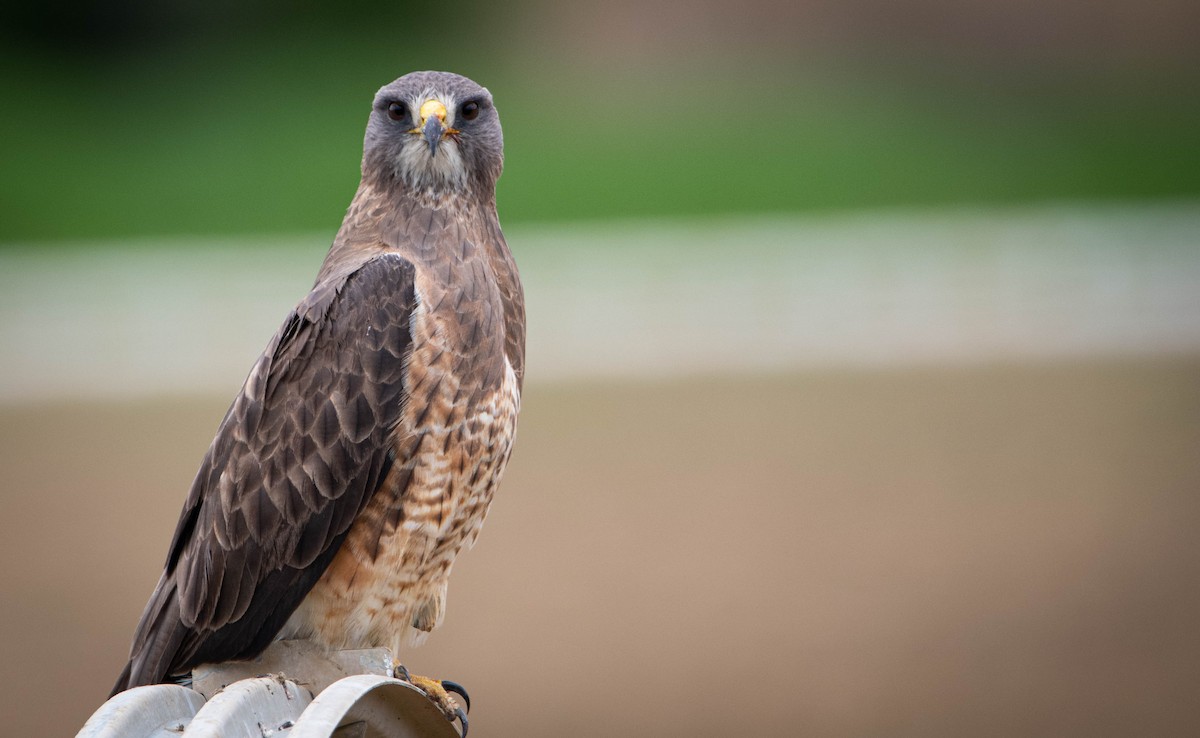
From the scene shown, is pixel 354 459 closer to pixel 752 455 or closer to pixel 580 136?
pixel 752 455

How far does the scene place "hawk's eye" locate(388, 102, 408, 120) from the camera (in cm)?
294

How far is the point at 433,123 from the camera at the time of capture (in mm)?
2844

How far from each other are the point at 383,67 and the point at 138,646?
11.7 m

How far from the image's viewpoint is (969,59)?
44.7 ft

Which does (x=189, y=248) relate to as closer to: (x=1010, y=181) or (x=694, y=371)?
(x=694, y=371)

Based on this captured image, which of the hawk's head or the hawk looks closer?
the hawk

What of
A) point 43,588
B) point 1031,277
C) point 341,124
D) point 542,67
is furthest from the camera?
point 542,67

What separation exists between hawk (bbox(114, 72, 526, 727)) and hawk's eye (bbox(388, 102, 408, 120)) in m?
0.04

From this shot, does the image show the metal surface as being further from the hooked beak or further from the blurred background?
the blurred background

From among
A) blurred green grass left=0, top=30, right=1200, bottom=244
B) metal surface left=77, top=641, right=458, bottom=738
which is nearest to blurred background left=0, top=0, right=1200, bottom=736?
blurred green grass left=0, top=30, right=1200, bottom=244

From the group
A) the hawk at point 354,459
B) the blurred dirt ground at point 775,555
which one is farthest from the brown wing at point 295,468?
the blurred dirt ground at point 775,555

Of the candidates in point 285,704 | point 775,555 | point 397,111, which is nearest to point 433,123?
point 397,111

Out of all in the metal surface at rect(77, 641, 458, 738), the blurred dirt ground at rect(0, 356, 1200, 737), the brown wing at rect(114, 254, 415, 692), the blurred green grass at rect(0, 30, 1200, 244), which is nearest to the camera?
the metal surface at rect(77, 641, 458, 738)

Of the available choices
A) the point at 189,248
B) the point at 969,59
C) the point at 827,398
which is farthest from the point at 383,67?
the point at 827,398
